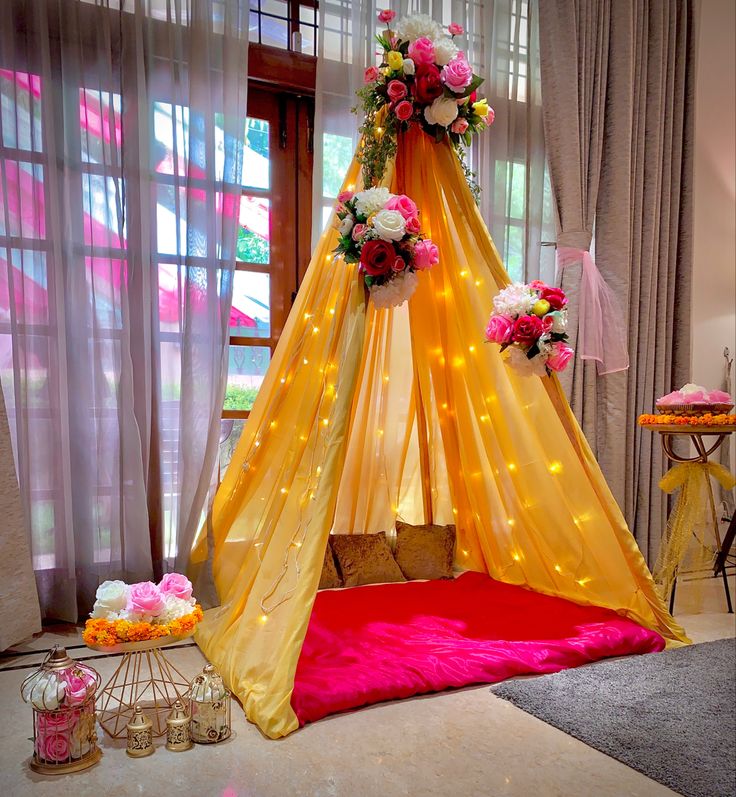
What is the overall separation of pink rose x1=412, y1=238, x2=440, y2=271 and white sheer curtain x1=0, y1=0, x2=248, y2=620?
1054 millimetres

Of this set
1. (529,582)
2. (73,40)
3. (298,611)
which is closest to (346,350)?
(298,611)

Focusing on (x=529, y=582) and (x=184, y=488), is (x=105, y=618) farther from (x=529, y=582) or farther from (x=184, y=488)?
(x=529, y=582)

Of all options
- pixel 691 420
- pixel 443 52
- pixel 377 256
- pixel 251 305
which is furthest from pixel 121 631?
pixel 691 420

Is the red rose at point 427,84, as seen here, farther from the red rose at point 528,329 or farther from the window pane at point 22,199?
the window pane at point 22,199

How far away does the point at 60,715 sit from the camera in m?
1.95

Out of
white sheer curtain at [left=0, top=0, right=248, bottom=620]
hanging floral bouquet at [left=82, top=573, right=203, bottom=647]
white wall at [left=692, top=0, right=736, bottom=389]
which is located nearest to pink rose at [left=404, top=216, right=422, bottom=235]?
white sheer curtain at [left=0, top=0, right=248, bottom=620]

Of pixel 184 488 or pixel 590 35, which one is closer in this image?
pixel 184 488

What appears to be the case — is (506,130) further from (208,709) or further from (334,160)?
(208,709)

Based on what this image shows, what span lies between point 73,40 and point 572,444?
2539 millimetres

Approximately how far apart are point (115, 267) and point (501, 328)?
5.26 feet

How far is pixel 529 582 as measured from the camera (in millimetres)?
3408

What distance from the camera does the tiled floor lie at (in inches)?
73.5

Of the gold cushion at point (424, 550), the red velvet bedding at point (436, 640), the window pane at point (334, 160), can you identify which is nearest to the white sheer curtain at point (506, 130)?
the window pane at point (334, 160)

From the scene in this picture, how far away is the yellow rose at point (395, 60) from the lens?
2834mm
